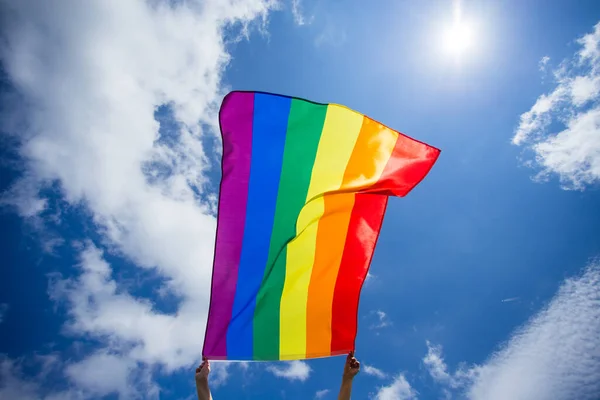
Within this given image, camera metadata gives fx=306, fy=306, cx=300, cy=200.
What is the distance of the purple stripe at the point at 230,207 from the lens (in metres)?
3.81

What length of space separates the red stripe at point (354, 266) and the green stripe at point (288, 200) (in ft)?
2.58

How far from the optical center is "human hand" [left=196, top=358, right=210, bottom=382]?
3.28m

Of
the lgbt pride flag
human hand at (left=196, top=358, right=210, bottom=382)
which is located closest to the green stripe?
the lgbt pride flag

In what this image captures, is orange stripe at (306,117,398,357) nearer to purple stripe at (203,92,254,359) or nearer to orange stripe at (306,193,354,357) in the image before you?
orange stripe at (306,193,354,357)

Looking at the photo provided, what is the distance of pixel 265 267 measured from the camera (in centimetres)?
412

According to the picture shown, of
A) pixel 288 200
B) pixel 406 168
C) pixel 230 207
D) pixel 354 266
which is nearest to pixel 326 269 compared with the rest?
pixel 354 266

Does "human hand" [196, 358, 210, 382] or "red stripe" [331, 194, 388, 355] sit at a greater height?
"red stripe" [331, 194, 388, 355]

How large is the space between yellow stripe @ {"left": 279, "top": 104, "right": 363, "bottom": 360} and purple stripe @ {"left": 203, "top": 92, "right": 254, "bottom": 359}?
764 millimetres

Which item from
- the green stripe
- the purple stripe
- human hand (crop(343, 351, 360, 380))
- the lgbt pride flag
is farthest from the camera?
the green stripe

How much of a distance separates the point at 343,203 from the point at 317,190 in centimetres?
45

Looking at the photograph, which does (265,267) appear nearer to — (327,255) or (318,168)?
(327,255)

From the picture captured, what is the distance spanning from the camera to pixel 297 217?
4281 mm

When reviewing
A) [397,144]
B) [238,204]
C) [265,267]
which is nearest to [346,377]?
[265,267]

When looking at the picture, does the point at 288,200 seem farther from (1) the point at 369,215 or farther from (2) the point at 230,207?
(1) the point at 369,215
